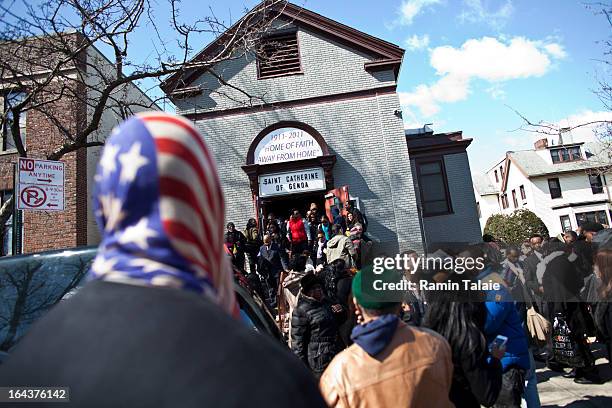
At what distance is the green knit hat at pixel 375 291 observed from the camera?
8.38 feet

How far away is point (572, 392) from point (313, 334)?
3.96 metres

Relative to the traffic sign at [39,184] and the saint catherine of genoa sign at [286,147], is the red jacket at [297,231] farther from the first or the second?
the traffic sign at [39,184]

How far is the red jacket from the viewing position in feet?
39.8

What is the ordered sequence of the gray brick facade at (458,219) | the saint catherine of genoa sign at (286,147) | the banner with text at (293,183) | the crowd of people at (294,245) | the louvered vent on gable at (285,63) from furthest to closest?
the gray brick facade at (458,219), the louvered vent on gable at (285,63), the saint catherine of genoa sign at (286,147), the banner with text at (293,183), the crowd of people at (294,245)

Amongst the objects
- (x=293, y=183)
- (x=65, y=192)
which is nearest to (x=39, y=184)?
(x=293, y=183)

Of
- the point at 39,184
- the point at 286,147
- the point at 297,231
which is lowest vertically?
the point at 297,231

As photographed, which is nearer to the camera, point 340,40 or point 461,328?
point 461,328

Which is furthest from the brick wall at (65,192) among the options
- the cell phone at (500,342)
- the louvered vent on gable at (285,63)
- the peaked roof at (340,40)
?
the cell phone at (500,342)

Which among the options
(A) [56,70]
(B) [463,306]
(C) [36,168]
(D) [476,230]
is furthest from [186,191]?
(D) [476,230]

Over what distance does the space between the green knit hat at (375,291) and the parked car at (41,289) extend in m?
0.94

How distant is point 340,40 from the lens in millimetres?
15672

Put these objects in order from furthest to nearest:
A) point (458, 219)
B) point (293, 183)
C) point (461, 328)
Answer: point (458, 219) → point (293, 183) → point (461, 328)

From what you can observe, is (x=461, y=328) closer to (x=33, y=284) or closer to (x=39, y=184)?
(x=33, y=284)

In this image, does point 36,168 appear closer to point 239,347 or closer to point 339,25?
point 239,347
